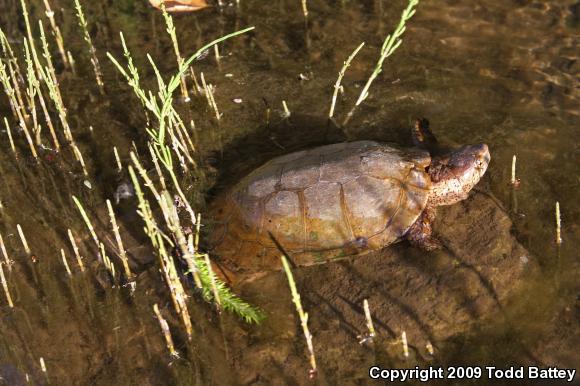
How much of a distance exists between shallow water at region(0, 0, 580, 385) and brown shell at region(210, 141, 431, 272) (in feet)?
1.10

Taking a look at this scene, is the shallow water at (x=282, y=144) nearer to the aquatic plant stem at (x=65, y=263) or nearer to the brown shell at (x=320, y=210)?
the aquatic plant stem at (x=65, y=263)

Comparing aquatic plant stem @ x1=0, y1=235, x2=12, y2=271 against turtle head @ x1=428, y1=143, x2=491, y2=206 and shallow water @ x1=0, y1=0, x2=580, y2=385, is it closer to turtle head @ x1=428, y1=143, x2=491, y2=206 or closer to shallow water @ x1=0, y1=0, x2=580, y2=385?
shallow water @ x1=0, y1=0, x2=580, y2=385

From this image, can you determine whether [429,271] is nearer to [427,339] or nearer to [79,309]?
[427,339]

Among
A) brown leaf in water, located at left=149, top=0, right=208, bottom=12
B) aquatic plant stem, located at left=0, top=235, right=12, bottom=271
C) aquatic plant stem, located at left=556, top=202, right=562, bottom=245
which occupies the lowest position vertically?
aquatic plant stem, located at left=556, top=202, right=562, bottom=245

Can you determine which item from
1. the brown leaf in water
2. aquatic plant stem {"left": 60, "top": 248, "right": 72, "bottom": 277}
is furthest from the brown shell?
the brown leaf in water

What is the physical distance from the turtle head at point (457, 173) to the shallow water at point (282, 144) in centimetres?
32

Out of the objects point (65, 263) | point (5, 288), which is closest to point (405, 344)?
point (65, 263)

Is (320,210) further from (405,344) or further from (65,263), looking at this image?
(65,263)

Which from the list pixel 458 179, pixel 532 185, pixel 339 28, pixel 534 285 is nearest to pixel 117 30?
pixel 339 28

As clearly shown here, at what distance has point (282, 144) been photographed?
18.2 feet

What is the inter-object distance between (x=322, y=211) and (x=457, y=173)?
1.19 m

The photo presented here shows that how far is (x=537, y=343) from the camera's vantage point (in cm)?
386

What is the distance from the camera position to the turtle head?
4672 mm

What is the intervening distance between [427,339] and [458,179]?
54.1 inches
